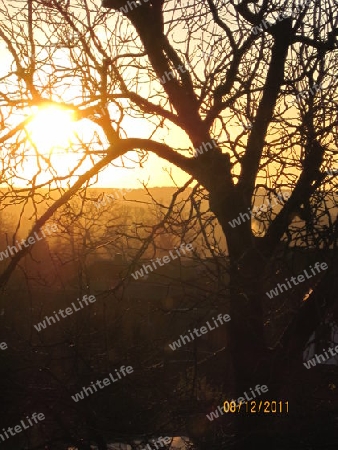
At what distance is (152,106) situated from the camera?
523cm

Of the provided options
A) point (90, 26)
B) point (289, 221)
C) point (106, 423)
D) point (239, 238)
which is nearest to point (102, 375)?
point (106, 423)

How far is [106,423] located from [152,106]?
A: 3.04m

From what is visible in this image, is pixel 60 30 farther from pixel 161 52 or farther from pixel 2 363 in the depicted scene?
pixel 2 363
